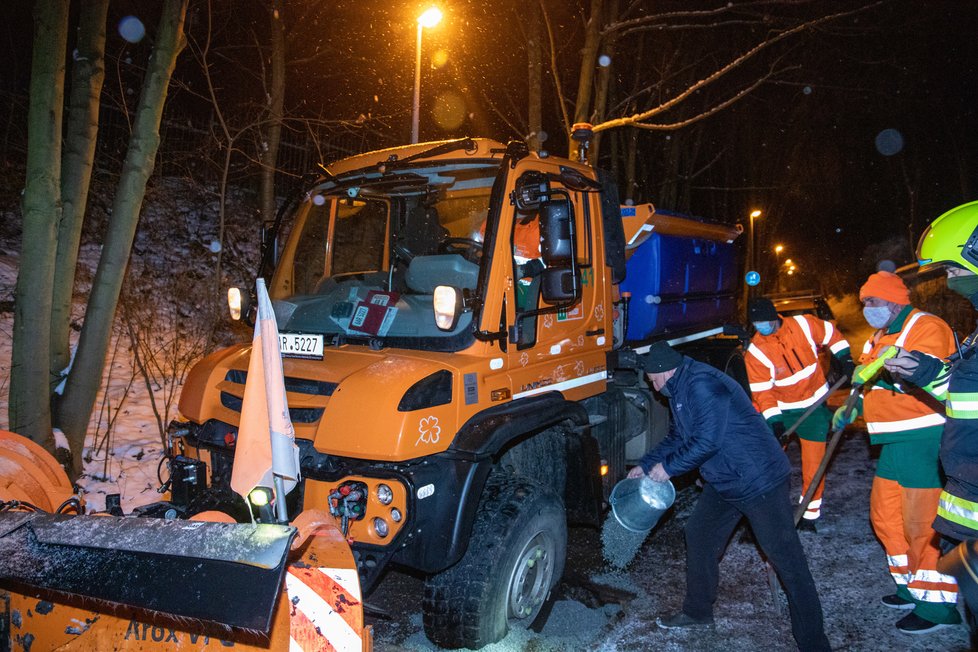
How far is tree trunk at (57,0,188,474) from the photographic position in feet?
17.7

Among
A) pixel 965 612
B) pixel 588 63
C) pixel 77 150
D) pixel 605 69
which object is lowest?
pixel 965 612

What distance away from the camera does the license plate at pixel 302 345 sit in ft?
11.3

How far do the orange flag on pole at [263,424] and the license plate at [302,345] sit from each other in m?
1.02

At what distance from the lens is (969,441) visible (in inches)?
99.7

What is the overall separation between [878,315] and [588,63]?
316 inches

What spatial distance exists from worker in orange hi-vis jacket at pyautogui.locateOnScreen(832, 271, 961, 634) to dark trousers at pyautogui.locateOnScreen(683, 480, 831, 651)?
2.77ft

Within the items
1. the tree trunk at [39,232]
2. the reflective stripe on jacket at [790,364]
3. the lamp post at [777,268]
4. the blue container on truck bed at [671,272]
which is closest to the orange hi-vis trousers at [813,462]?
the reflective stripe on jacket at [790,364]

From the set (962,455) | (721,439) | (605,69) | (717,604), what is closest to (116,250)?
(721,439)

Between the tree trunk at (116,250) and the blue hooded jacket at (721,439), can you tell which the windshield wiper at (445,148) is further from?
the tree trunk at (116,250)

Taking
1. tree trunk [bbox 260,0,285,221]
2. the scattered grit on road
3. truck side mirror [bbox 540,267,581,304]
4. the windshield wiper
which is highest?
tree trunk [bbox 260,0,285,221]

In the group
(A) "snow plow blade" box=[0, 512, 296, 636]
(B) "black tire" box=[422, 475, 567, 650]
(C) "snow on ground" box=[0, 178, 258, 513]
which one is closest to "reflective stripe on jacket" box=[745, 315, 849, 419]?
(B) "black tire" box=[422, 475, 567, 650]

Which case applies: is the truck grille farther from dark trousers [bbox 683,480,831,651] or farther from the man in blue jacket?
dark trousers [bbox 683,480,831,651]

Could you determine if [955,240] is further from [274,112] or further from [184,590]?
[274,112]

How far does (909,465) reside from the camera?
12.1 feet
